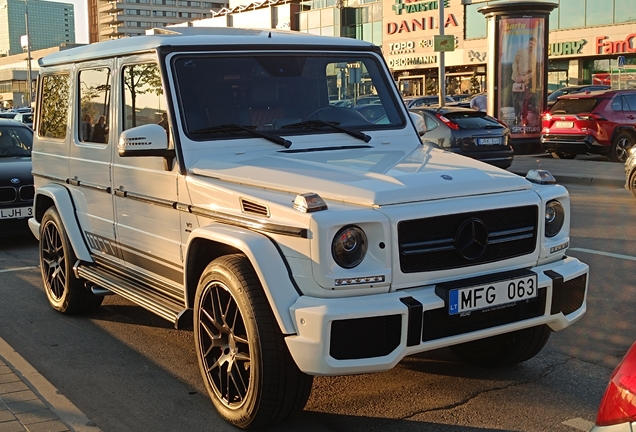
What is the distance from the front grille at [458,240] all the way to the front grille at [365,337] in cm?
31

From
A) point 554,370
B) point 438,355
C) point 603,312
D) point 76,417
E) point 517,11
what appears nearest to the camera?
point 76,417

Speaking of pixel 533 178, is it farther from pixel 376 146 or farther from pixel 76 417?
pixel 76 417

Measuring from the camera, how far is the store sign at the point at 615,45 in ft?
150

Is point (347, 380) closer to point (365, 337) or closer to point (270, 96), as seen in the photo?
point (365, 337)

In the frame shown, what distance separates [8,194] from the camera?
33.8ft

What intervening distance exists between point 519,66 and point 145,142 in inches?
746

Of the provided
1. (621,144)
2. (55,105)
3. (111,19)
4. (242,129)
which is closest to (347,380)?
(242,129)

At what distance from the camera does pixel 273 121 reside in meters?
5.42

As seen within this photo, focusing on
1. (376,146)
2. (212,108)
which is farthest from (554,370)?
(212,108)

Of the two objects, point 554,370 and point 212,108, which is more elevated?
point 212,108

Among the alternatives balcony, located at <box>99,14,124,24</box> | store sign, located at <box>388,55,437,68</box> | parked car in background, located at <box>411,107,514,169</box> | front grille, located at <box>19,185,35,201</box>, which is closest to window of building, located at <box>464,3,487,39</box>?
store sign, located at <box>388,55,437,68</box>

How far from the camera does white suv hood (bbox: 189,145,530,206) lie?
13.7ft

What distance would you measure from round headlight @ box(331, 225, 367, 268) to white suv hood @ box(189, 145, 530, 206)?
0.18m

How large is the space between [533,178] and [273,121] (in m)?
1.67
